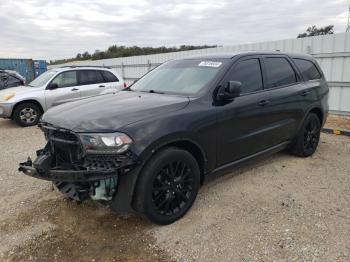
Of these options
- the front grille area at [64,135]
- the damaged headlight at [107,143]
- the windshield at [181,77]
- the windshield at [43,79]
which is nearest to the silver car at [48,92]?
the windshield at [43,79]

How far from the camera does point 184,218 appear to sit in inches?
138

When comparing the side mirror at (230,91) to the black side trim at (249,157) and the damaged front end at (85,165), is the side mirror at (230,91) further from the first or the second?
the damaged front end at (85,165)

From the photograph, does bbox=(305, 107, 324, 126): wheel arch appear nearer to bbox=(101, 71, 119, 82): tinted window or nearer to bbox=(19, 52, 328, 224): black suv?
bbox=(19, 52, 328, 224): black suv

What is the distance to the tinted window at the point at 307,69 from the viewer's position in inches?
209

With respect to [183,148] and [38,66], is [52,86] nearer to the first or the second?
[183,148]

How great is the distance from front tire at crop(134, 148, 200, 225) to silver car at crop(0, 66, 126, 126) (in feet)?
19.8

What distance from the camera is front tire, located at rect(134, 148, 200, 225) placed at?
306 centimetres

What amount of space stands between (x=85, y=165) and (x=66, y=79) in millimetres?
7073

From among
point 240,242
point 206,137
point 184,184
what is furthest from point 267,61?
point 240,242

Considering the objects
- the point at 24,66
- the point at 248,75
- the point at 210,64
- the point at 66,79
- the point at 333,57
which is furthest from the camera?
the point at 24,66

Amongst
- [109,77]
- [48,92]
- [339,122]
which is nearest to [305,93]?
[339,122]

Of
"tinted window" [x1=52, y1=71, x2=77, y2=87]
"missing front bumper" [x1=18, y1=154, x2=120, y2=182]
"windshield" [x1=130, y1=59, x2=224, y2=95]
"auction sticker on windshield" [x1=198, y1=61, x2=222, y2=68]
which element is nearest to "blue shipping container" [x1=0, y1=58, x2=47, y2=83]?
"tinted window" [x1=52, y1=71, x2=77, y2=87]

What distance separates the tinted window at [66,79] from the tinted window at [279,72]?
6433mm

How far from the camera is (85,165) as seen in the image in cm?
296
